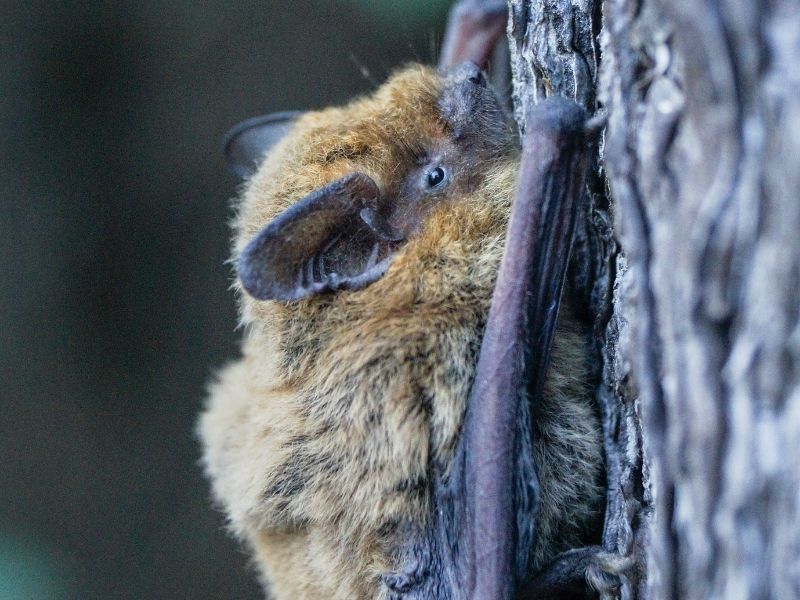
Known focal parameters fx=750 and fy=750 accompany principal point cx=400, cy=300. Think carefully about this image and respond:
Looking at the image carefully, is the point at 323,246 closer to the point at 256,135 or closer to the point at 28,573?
the point at 256,135

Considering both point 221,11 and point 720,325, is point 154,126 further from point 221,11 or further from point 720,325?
point 720,325

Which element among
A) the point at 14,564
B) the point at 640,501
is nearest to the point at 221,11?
the point at 14,564

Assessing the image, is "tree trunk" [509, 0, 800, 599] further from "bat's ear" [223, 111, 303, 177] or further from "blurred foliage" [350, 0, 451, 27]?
"blurred foliage" [350, 0, 451, 27]

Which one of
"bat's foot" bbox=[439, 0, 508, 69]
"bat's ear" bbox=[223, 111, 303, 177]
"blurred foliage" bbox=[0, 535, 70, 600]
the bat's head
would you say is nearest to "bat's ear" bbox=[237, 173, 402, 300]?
the bat's head

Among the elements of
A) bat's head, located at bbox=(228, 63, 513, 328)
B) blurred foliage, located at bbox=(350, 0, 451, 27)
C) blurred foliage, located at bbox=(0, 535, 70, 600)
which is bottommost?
blurred foliage, located at bbox=(0, 535, 70, 600)

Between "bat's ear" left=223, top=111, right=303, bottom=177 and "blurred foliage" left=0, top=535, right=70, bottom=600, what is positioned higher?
"bat's ear" left=223, top=111, right=303, bottom=177

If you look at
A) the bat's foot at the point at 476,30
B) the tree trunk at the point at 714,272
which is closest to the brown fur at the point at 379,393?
the tree trunk at the point at 714,272

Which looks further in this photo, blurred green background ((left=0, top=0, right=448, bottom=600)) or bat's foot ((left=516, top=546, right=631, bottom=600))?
blurred green background ((left=0, top=0, right=448, bottom=600))

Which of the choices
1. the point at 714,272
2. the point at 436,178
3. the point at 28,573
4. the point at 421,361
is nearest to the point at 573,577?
the point at 421,361

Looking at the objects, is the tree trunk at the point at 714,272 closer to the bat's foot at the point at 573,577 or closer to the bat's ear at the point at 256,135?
the bat's foot at the point at 573,577
